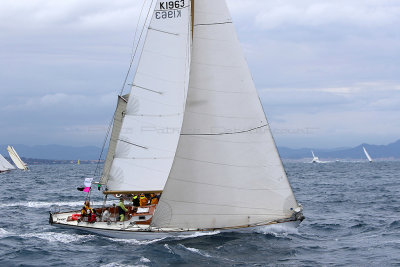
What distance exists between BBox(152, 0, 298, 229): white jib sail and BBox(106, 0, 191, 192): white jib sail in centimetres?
416

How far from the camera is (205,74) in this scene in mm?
21859

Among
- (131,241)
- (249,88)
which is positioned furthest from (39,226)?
(249,88)

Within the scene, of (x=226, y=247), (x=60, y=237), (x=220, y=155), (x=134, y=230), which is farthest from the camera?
(x=60, y=237)

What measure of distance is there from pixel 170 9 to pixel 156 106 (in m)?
4.74

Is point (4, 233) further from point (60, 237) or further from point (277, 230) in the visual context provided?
point (277, 230)

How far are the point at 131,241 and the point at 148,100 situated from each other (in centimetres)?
718

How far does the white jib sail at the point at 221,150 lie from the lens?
2159 cm

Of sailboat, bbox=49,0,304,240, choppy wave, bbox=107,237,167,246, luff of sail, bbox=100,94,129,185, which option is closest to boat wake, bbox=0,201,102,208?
luff of sail, bbox=100,94,129,185

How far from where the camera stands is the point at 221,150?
2170 centimetres

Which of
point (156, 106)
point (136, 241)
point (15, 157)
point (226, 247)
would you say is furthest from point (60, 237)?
point (15, 157)

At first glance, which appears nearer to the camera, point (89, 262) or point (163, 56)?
point (89, 262)

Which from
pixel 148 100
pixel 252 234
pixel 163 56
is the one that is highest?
pixel 163 56

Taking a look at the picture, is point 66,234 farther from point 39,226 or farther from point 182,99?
point 182,99

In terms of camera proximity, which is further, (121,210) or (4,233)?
(4,233)
